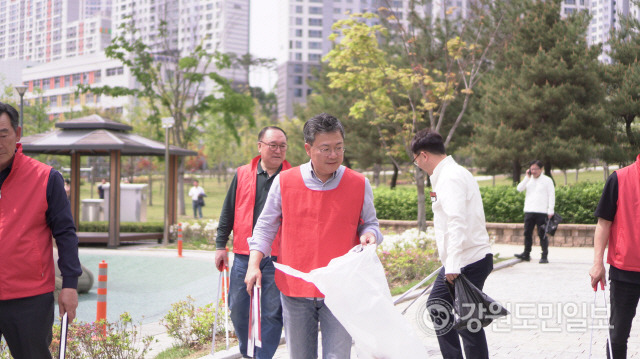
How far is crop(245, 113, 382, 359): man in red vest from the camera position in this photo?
3.51 m

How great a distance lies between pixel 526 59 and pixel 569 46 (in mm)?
1413

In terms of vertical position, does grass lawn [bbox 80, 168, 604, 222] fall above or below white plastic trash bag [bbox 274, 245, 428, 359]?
below

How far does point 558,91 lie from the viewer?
2219 centimetres

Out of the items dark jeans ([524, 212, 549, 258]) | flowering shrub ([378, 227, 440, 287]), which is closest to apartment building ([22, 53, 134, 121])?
dark jeans ([524, 212, 549, 258])

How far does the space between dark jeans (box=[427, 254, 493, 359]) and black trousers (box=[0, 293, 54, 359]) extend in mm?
2538

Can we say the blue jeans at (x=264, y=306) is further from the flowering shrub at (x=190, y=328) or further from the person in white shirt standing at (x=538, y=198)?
the person in white shirt standing at (x=538, y=198)

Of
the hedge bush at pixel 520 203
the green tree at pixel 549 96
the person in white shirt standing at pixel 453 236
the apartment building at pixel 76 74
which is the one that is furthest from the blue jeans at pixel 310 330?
the apartment building at pixel 76 74

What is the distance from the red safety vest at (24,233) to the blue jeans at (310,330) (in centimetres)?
123

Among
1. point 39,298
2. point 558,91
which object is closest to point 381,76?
point 558,91

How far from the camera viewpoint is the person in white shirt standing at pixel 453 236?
173 inches

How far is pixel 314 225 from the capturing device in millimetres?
3512

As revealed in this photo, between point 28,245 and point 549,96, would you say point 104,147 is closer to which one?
point 549,96

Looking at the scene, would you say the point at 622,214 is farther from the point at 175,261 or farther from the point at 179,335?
the point at 175,261

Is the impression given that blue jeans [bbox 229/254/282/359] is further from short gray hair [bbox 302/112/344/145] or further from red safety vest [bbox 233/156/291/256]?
short gray hair [bbox 302/112/344/145]
